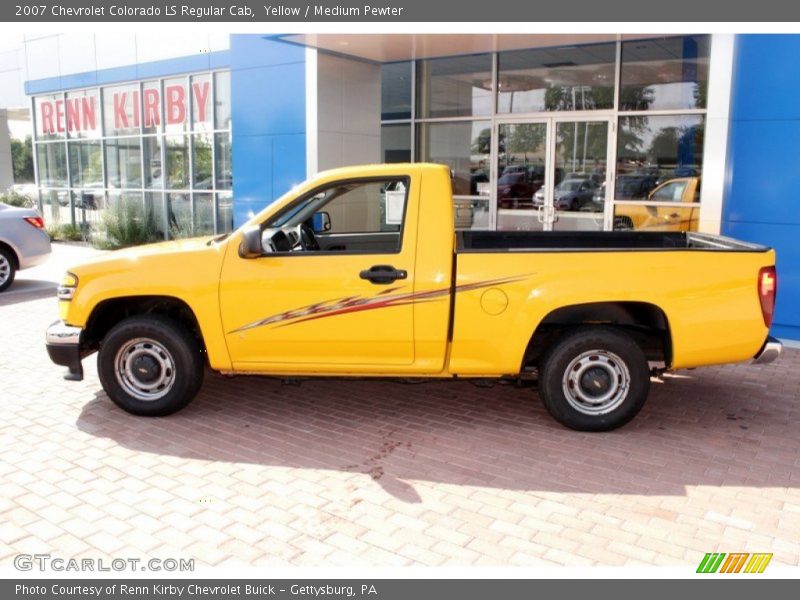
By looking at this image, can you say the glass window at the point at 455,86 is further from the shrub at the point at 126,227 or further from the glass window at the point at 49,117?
the glass window at the point at 49,117

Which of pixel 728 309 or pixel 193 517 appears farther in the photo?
pixel 728 309

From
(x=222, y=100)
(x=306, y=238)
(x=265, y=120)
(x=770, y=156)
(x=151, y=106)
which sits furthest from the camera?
(x=151, y=106)

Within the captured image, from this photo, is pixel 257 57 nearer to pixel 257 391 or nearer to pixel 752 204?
pixel 257 391

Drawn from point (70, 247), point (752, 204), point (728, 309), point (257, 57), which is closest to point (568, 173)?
point (752, 204)

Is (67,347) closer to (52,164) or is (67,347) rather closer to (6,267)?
(6,267)

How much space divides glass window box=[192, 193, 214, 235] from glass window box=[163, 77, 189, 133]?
5.43 ft

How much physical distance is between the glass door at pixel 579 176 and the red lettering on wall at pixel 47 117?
1470 centimetres

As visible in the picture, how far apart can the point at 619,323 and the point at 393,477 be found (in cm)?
207

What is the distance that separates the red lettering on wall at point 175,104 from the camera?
16.4m

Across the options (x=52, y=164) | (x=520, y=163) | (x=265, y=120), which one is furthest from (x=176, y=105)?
(x=520, y=163)

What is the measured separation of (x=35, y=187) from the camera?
834 inches

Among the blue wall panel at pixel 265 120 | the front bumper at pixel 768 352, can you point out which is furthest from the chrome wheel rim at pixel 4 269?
the front bumper at pixel 768 352

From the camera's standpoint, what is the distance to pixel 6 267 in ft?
38.2

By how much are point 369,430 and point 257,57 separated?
7.72 meters
